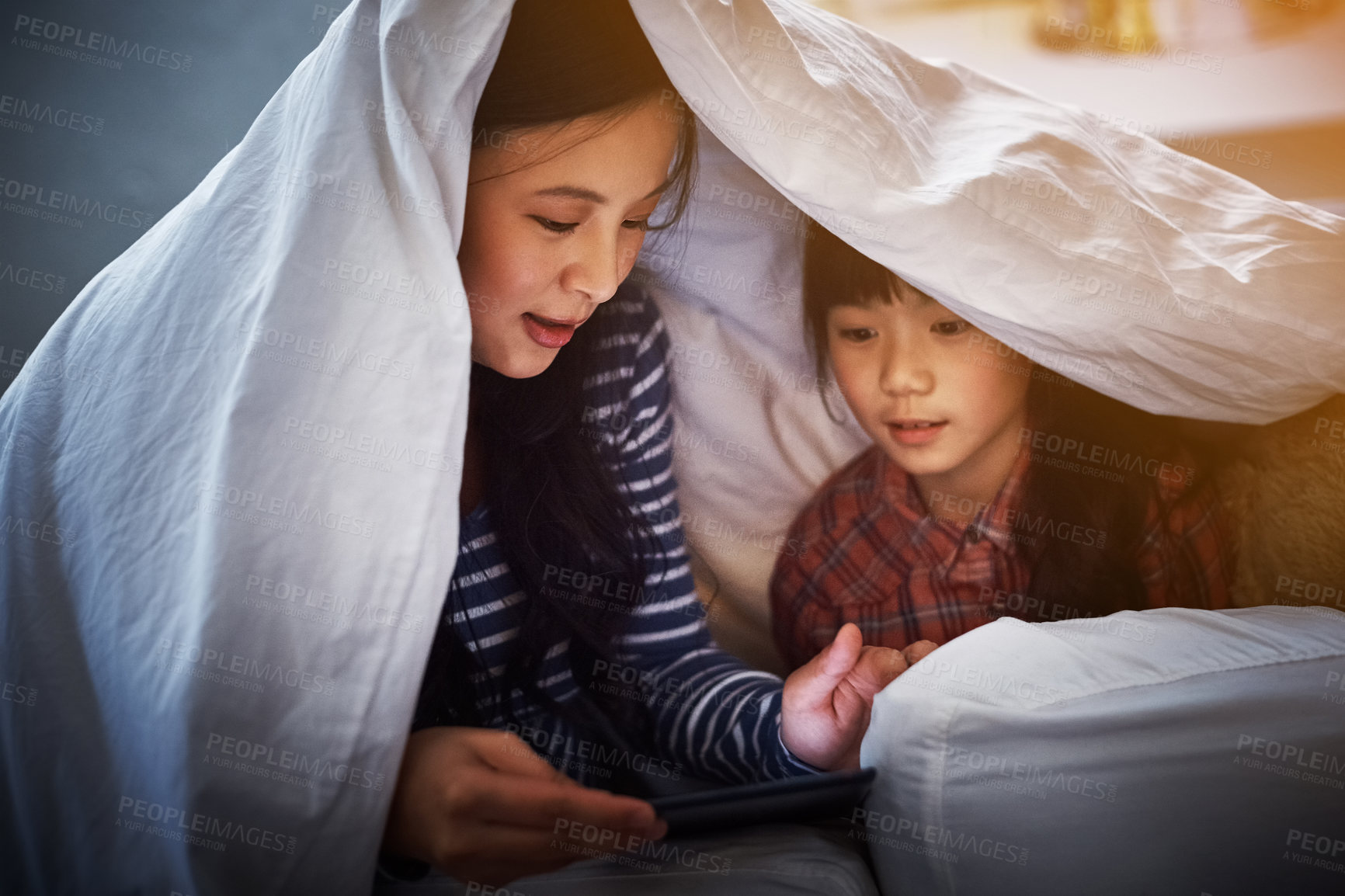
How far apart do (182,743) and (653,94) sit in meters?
0.50

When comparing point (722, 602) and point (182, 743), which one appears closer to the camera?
point (182, 743)

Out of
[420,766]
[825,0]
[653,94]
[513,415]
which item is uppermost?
[825,0]

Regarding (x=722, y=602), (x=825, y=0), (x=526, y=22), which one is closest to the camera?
(x=526, y=22)

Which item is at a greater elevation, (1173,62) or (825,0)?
(825,0)

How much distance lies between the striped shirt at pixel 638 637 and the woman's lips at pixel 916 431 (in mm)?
211

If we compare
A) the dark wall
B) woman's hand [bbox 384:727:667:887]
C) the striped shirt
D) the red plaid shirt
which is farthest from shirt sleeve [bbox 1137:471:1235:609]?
the dark wall

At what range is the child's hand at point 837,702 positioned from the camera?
66cm

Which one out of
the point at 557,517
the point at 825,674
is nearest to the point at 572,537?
the point at 557,517

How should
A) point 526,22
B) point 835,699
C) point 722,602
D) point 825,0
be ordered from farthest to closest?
point 825,0 → point 722,602 → point 835,699 → point 526,22

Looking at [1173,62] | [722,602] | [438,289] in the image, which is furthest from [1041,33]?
[438,289]

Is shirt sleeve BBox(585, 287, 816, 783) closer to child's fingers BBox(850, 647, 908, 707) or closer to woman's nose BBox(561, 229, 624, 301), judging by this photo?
child's fingers BBox(850, 647, 908, 707)

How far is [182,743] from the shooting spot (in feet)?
1.49

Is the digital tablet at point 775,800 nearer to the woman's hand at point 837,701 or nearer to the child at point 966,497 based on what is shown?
the woman's hand at point 837,701

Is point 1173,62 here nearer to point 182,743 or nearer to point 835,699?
point 835,699
